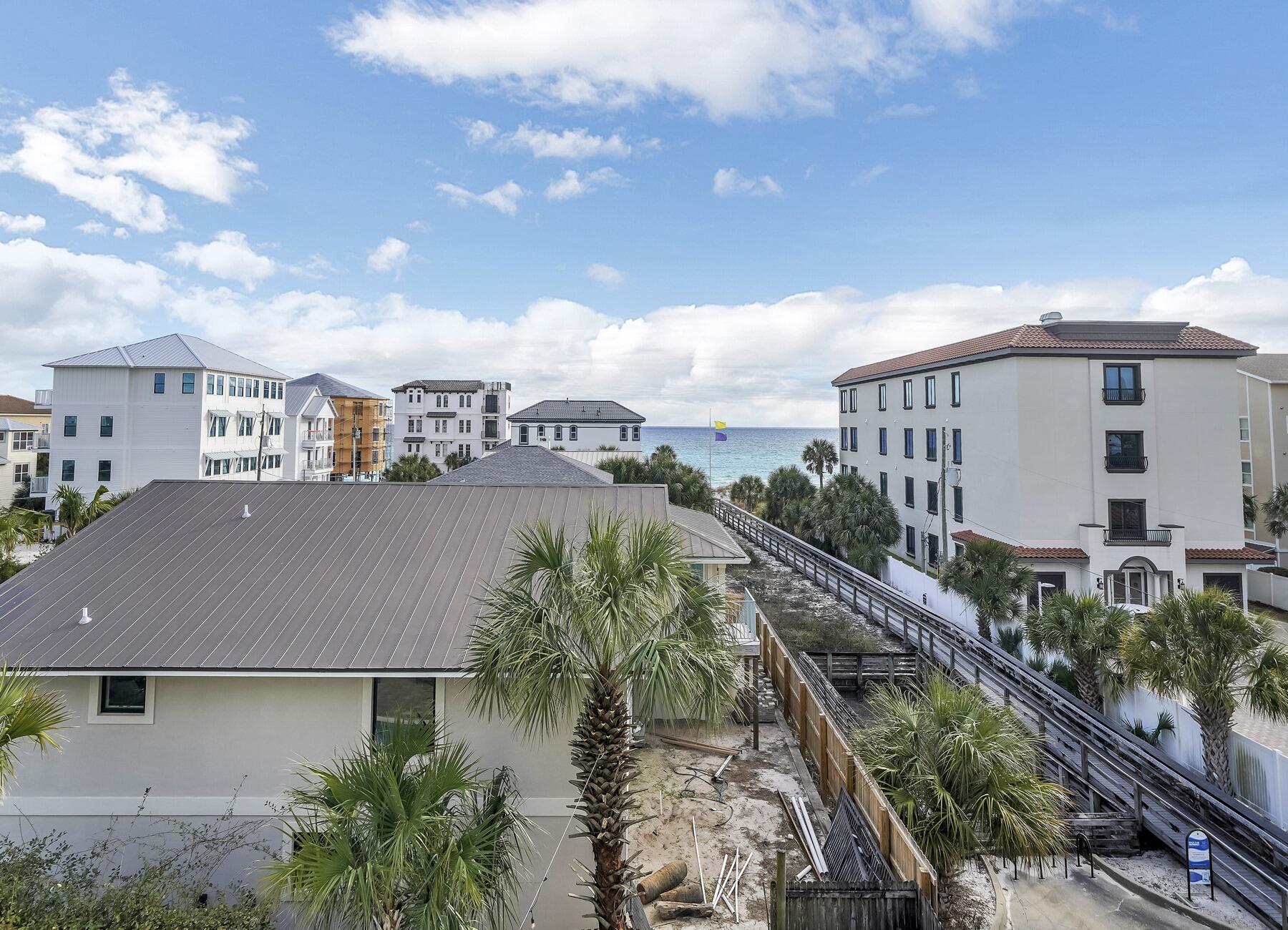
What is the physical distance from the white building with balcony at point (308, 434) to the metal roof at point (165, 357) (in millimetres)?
11639

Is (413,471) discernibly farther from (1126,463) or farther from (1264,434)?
(1264,434)

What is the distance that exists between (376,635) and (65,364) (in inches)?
2036

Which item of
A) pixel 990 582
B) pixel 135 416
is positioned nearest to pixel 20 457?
pixel 135 416

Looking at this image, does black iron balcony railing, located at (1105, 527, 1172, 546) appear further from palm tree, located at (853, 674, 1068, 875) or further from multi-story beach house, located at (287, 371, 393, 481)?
multi-story beach house, located at (287, 371, 393, 481)

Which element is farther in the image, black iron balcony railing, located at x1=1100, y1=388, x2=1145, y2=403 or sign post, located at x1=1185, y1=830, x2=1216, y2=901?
black iron balcony railing, located at x1=1100, y1=388, x2=1145, y2=403

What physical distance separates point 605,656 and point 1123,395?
30.8 m

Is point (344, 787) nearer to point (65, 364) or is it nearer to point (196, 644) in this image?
point (196, 644)

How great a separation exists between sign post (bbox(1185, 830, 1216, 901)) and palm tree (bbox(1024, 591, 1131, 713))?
650 cm

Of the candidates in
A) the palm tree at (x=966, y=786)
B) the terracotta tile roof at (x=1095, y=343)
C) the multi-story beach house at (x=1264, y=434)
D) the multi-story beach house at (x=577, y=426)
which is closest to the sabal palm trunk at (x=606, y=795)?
the palm tree at (x=966, y=786)

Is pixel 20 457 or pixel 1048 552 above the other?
pixel 20 457

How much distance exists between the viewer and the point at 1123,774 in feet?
45.3

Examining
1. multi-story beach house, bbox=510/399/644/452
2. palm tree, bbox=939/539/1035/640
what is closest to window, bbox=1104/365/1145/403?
palm tree, bbox=939/539/1035/640

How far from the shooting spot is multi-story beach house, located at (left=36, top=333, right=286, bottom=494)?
44.8m

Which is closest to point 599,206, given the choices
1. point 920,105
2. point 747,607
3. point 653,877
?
point 920,105
